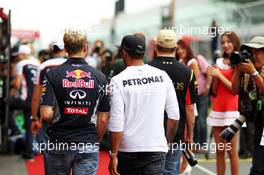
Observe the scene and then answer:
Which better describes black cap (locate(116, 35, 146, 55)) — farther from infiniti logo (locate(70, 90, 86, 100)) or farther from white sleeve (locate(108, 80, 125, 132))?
infiniti logo (locate(70, 90, 86, 100))

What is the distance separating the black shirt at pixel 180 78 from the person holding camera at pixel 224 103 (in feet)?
4.78

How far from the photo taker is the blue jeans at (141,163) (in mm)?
4395

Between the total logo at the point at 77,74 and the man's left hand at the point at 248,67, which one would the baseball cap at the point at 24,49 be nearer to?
the total logo at the point at 77,74

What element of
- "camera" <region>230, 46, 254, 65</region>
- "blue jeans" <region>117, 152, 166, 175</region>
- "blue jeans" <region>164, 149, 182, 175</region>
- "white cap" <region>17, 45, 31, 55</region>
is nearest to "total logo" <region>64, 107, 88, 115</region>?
"blue jeans" <region>117, 152, 166, 175</region>

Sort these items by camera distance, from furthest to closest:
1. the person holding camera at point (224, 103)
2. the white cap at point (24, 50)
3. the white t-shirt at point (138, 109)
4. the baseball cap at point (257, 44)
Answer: the white cap at point (24, 50) < the person holding camera at point (224, 103) < the baseball cap at point (257, 44) < the white t-shirt at point (138, 109)

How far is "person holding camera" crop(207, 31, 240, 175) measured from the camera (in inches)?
267

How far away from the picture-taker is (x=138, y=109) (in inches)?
172

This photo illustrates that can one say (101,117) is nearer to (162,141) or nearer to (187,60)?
(162,141)

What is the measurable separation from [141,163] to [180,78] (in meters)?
1.21

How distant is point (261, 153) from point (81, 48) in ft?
5.81

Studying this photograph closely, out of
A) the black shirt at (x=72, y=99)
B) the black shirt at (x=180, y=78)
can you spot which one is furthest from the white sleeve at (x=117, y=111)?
the black shirt at (x=180, y=78)

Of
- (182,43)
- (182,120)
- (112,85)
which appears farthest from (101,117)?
(182,43)

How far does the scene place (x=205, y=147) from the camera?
960 centimetres

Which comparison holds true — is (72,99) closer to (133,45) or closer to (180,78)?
(133,45)
